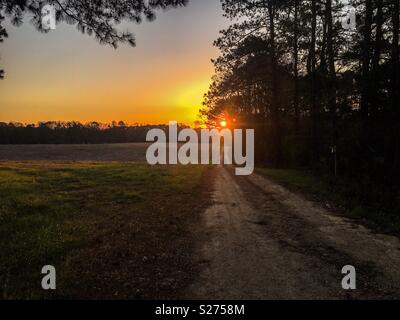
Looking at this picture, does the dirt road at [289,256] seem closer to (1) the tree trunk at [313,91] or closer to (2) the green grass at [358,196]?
(2) the green grass at [358,196]

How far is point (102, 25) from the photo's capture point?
1154 cm

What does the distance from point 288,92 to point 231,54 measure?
26.5 feet

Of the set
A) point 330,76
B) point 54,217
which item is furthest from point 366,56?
point 54,217

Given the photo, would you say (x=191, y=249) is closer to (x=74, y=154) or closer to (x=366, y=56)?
(x=366, y=56)

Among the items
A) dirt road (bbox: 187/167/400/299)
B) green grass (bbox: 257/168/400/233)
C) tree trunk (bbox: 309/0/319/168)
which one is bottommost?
dirt road (bbox: 187/167/400/299)

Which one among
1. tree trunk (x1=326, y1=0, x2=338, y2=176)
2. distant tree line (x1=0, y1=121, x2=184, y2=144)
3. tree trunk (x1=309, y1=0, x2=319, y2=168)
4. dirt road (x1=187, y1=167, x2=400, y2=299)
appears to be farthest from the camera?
distant tree line (x1=0, y1=121, x2=184, y2=144)

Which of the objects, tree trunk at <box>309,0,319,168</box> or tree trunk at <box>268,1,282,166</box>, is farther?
tree trunk at <box>268,1,282,166</box>

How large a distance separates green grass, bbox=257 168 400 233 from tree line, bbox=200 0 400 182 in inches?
76.0

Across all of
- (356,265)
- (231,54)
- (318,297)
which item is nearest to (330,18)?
(231,54)

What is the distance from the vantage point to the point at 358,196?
1447 centimetres

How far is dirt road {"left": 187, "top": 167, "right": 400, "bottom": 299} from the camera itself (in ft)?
19.6

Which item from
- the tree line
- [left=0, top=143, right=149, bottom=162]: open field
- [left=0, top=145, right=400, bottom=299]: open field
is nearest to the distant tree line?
[left=0, top=143, right=149, bottom=162]: open field

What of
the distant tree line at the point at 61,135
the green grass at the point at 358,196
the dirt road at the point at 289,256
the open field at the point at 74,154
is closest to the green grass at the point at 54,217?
the dirt road at the point at 289,256

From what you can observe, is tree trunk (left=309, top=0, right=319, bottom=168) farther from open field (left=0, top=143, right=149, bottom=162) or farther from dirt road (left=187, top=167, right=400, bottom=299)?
open field (left=0, top=143, right=149, bottom=162)
